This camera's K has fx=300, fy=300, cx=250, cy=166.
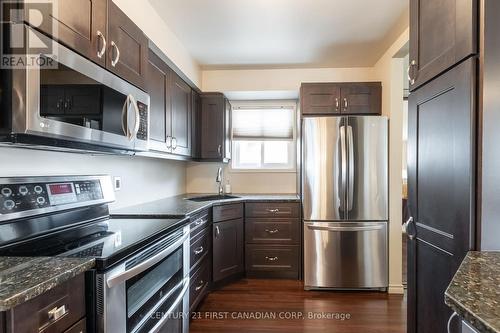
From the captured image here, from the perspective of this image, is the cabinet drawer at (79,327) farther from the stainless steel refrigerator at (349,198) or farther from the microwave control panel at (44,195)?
the stainless steel refrigerator at (349,198)

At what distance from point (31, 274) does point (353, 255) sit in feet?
9.18

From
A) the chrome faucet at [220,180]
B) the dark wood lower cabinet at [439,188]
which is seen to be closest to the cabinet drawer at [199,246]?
the chrome faucet at [220,180]

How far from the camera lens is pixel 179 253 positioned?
184 centimetres

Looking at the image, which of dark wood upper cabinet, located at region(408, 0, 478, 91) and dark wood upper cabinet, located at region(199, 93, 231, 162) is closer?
dark wood upper cabinet, located at region(408, 0, 478, 91)

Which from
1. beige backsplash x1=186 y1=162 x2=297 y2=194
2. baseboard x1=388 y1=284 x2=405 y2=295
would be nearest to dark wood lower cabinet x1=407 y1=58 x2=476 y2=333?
baseboard x1=388 y1=284 x2=405 y2=295

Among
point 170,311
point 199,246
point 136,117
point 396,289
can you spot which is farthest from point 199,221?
point 396,289

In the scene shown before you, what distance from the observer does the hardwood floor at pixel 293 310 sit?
93.0 inches

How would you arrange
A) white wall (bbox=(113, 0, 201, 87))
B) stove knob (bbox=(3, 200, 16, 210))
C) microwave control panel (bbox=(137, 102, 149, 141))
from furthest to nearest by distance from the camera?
white wall (bbox=(113, 0, 201, 87)) → microwave control panel (bbox=(137, 102, 149, 141)) → stove knob (bbox=(3, 200, 16, 210))

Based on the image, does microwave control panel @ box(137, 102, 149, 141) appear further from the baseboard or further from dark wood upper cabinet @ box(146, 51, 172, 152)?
the baseboard

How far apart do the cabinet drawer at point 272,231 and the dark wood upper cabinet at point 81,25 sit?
2.43 m

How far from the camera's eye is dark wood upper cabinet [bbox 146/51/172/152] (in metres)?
2.23

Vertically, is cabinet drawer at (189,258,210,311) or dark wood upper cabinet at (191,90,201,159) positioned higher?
dark wood upper cabinet at (191,90,201,159)

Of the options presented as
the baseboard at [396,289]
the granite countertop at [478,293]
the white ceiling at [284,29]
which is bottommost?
the baseboard at [396,289]

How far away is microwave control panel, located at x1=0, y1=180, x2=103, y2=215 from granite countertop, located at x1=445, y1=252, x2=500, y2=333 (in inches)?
58.8
